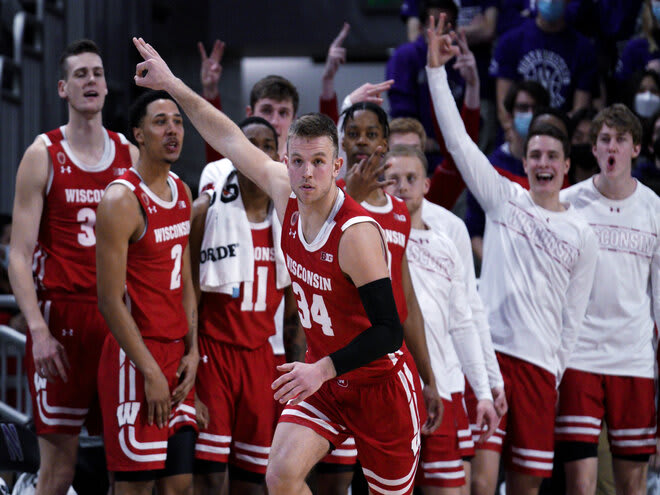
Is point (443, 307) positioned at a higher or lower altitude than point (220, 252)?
lower

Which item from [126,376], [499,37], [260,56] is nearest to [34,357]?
[126,376]

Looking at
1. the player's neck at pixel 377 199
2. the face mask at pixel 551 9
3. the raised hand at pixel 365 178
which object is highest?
the face mask at pixel 551 9

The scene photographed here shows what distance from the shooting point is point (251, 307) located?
495 centimetres

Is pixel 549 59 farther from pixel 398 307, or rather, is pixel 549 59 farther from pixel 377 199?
pixel 398 307

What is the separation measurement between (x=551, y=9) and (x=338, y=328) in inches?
173

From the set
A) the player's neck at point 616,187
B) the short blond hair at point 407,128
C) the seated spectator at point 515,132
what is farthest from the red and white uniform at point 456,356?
the seated spectator at point 515,132

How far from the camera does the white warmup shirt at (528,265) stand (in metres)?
5.46

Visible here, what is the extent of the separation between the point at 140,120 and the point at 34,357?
4.24 feet

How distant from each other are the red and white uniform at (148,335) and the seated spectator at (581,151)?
2969 mm

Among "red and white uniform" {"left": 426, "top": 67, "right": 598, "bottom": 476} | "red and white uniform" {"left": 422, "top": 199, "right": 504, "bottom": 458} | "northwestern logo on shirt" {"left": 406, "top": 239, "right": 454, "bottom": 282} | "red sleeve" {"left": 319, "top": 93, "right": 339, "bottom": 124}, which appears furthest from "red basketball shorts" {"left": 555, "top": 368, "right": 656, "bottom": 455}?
"red sleeve" {"left": 319, "top": 93, "right": 339, "bottom": 124}

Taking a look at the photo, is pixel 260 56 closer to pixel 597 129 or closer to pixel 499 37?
pixel 499 37

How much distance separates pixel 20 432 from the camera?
3975 millimetres

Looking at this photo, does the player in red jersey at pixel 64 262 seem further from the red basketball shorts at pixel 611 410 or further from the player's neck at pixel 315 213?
the red basketball shorts at pixel 611 410

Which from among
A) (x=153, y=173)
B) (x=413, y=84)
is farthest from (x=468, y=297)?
(x=413, y=84)
